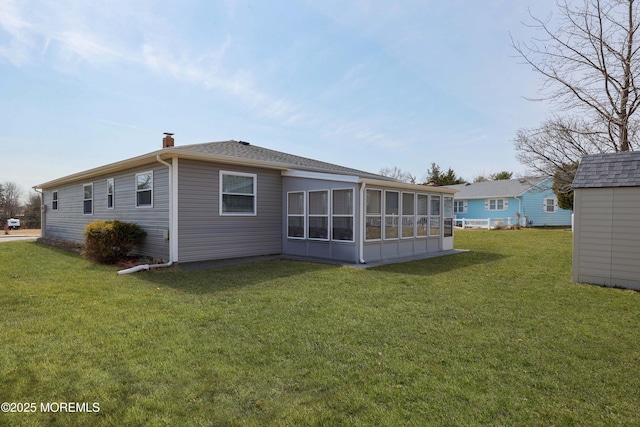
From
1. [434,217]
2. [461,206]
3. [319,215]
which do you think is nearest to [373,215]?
[319,215]

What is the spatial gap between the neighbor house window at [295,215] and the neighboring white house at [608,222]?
7051 mm

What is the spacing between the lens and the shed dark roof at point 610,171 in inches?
276

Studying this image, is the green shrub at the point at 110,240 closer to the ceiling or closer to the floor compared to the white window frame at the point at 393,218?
closer to the floor

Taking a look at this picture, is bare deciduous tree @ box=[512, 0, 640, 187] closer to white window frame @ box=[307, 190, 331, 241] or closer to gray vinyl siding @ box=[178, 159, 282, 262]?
white window frame @ box=[307, 190, 331, 241]

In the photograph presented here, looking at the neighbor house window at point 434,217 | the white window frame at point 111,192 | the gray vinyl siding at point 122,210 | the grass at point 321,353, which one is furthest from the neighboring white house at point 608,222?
the white window frame at point 111,192

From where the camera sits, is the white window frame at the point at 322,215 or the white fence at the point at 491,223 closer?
the white window frame at the point at 322,215

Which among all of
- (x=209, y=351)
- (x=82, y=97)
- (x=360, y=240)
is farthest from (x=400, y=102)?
(x=209, y=351)

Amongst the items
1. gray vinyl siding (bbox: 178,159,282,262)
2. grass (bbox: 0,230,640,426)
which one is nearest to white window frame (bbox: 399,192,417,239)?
gray vinyl siding (bbox: 178,159,282,262)

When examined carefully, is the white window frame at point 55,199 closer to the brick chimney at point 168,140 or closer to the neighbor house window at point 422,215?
the brick chimney at point 168,140

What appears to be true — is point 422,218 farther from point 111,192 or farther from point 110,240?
point 111,192

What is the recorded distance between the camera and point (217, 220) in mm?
9758

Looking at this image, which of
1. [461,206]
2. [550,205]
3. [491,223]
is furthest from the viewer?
[461,206]

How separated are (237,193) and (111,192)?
533 cm

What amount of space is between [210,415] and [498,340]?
3198 millimetres
